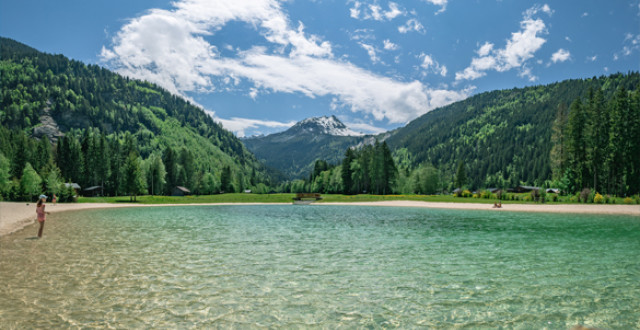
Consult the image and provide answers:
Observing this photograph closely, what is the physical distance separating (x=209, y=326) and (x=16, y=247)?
55.9 ft

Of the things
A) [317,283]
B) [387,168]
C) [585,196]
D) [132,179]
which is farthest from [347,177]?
[317,283]

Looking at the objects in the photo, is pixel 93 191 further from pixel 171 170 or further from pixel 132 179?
pixel 132 179

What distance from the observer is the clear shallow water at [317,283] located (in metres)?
8.57

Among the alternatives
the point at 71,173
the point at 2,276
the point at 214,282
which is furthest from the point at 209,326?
the point at 71,173

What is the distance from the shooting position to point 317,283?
11.8 meters

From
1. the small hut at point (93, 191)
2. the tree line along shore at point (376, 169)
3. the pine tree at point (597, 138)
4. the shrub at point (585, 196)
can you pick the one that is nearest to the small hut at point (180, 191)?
the tree line along shore at point (376, 169)

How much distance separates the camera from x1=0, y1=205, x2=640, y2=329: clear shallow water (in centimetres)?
857

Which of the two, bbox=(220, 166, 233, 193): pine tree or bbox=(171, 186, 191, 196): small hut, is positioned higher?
bbox=(220, 166, 233, 193): pine tree

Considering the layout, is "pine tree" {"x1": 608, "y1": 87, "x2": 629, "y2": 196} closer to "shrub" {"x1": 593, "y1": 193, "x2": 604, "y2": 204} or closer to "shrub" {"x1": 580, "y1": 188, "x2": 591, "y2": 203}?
"shrub" {"x1": 580, "y1": 188, "x2": 591, "y2": 203}

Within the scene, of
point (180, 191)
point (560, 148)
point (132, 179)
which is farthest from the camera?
point (180, 191)

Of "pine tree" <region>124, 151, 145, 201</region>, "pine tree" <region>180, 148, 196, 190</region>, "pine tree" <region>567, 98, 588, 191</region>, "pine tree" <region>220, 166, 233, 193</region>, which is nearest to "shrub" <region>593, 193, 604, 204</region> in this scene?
"pine tree" <region>567, 98, 588, 191</region>

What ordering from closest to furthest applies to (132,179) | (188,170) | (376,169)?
(132,179) → (376,169) → (188,170)

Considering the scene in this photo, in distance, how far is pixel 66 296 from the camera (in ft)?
32.8

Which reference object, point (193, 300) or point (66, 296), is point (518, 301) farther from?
point (66, 296)
